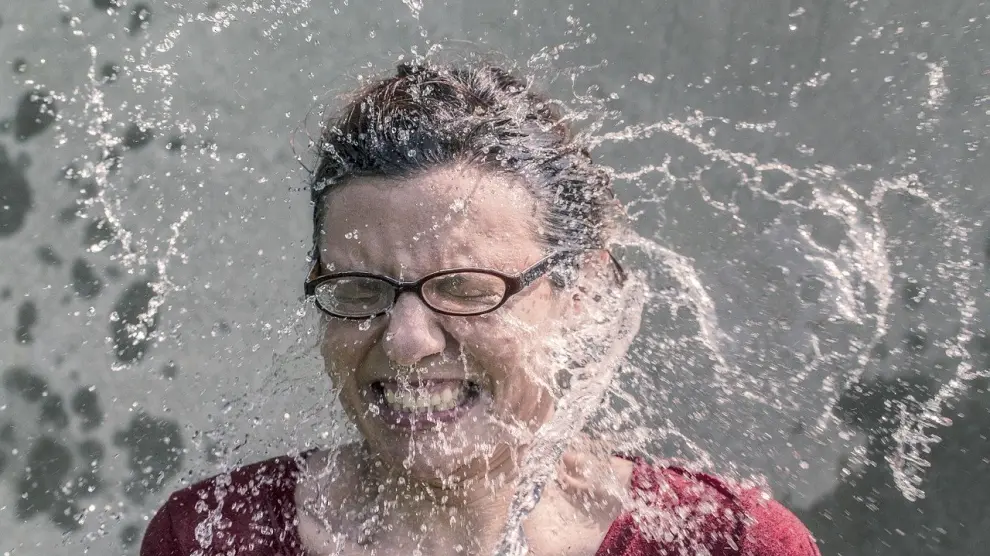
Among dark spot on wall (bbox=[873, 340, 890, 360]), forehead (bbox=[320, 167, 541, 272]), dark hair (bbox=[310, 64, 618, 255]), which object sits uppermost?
dark hair (bbox=[310, 64, 618, 255])

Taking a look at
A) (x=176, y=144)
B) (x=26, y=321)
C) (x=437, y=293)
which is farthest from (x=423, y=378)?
(x=26, y=321)

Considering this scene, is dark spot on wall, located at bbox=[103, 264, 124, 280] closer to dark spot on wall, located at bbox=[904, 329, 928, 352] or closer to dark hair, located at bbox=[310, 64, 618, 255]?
dark hair, located at bbox=[310, 64, 618, 255]

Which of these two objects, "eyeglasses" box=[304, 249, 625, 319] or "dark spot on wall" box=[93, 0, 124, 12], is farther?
"dark spot on wall" box=[93, 0, 124, 12]

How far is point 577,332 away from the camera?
7.06 ft

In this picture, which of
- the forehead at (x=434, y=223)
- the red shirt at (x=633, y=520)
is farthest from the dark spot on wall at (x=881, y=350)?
the forehead at (x=434, y=223)

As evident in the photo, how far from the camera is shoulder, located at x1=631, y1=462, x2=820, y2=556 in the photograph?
77.4 inches

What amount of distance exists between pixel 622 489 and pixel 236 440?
215 centimetres

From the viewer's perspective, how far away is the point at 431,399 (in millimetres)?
1875

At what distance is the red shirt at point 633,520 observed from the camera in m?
1.97

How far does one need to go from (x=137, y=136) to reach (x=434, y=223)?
2105 millimetres

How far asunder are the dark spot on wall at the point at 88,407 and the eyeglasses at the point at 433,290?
213cm

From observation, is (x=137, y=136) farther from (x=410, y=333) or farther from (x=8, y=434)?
(x=410, y=333)

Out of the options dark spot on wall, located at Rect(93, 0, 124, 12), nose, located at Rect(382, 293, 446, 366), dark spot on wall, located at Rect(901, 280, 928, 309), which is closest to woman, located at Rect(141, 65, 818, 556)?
nose, located at Rect(382, 293, 446, 366)

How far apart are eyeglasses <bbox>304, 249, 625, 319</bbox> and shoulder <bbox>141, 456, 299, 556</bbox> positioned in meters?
0.55
